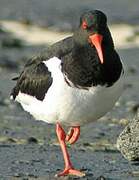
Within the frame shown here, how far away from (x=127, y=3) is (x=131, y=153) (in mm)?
21237

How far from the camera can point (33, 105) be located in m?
9.19

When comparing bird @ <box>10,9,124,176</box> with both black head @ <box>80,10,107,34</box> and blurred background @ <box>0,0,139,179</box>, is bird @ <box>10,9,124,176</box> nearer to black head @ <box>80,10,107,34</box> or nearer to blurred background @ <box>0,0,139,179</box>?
black head @ <box>80,10,107,34</box>

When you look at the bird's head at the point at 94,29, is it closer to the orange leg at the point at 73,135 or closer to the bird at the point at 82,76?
the bird at the point at 82,76

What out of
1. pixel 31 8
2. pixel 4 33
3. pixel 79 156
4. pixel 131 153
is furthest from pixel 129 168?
pixel 31 8

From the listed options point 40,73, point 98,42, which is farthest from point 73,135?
point 98,42

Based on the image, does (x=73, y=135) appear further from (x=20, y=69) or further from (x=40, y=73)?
(x=20, y=69)

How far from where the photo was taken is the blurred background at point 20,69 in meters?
9.34

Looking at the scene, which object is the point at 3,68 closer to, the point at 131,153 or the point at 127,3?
the point at 131,153

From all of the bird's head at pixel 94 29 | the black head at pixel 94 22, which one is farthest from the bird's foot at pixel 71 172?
the black head at pixel 94 22

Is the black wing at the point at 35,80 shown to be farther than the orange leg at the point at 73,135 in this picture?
No

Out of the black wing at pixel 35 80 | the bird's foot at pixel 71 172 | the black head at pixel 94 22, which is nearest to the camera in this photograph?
Answer: the black head at pixel 94 22

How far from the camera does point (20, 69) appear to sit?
1736 cm

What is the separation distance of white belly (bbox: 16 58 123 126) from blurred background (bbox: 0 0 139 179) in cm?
60

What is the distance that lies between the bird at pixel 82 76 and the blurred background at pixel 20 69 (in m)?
→ 0.61
